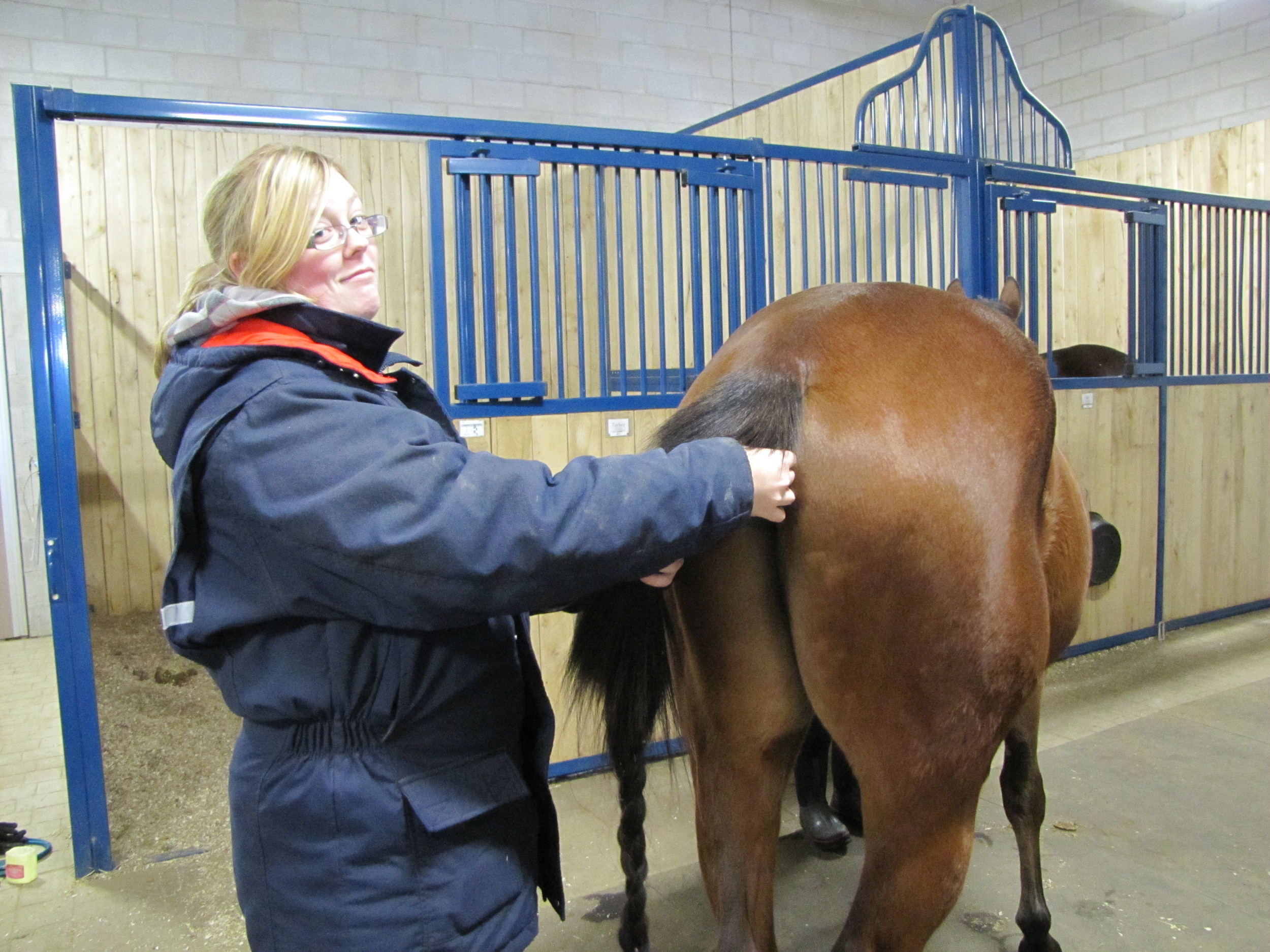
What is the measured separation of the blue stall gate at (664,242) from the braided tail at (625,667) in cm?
52

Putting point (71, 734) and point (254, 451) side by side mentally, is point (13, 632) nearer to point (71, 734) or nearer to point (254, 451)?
point (71, 734)

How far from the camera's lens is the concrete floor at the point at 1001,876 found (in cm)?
198

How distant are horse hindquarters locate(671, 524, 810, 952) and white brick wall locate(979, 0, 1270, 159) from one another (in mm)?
6676

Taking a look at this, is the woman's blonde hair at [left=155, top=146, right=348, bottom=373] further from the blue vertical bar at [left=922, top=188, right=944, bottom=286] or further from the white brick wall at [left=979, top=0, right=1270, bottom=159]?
the white brick wall at [left=979, top=0, right=1270, bottom=159]

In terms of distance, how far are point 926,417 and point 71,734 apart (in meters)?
2.27

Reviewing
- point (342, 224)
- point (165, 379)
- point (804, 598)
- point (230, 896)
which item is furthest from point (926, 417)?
point (230, 896)

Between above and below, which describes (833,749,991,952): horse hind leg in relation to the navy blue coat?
below

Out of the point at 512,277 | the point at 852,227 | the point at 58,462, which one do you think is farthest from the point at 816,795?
the point at 58,462

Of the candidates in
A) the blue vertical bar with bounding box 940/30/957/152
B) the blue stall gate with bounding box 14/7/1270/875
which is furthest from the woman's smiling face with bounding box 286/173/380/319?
the blue vertical bar with bounding box 940/30/957/152

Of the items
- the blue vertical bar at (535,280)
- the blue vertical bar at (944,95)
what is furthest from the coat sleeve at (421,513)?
the blue vertical bar at (944,95)

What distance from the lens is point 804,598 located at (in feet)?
3.78

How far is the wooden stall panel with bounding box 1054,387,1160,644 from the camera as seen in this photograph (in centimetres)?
390

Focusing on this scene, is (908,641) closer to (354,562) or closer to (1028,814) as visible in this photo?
(354,562)

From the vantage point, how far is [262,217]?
954 millimetres
